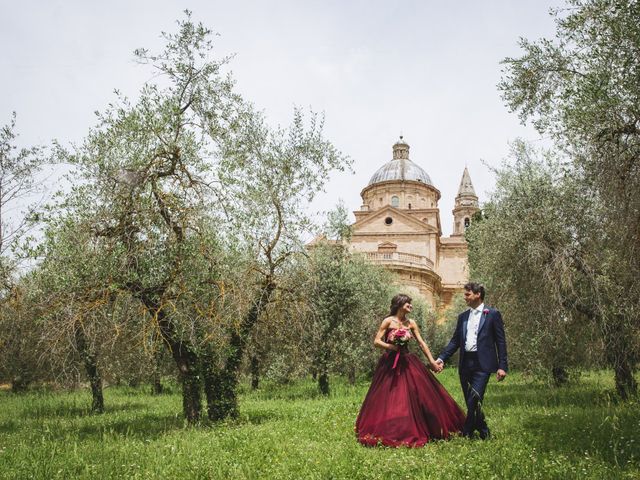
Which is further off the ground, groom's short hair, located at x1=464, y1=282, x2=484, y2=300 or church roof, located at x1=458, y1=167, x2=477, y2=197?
church roof, located at x1=458, y1=167, x2=477, y2=197

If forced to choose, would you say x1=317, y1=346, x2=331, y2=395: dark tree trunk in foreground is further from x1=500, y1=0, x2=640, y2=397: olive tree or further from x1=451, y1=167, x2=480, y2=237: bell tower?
x1=451, y1=167, x2=480, y2=237: bell tower

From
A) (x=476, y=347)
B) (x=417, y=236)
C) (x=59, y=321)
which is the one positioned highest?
(x=417, y=236)

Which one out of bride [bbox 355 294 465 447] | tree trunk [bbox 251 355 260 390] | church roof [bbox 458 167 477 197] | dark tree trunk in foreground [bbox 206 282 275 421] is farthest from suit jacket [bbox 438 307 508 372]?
church roof [bbox 458 167 477 197]

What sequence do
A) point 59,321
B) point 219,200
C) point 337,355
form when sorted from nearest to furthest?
point 59,321, point 219,200, point 337,355

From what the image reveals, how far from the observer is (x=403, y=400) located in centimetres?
675

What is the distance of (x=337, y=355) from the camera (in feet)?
55.5

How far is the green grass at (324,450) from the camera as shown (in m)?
5.09

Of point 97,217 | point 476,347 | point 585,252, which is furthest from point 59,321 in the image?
point 585,252

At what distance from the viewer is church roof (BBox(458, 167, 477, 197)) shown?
6837cm

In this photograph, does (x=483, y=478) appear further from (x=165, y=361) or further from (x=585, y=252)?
(x=165, y=361)

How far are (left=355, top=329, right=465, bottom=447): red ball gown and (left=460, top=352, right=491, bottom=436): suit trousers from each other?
0.40 metres

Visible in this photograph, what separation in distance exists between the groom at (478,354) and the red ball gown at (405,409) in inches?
15.7

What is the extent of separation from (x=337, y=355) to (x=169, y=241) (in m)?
9.64

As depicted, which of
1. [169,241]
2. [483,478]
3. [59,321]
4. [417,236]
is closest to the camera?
[483,478]
